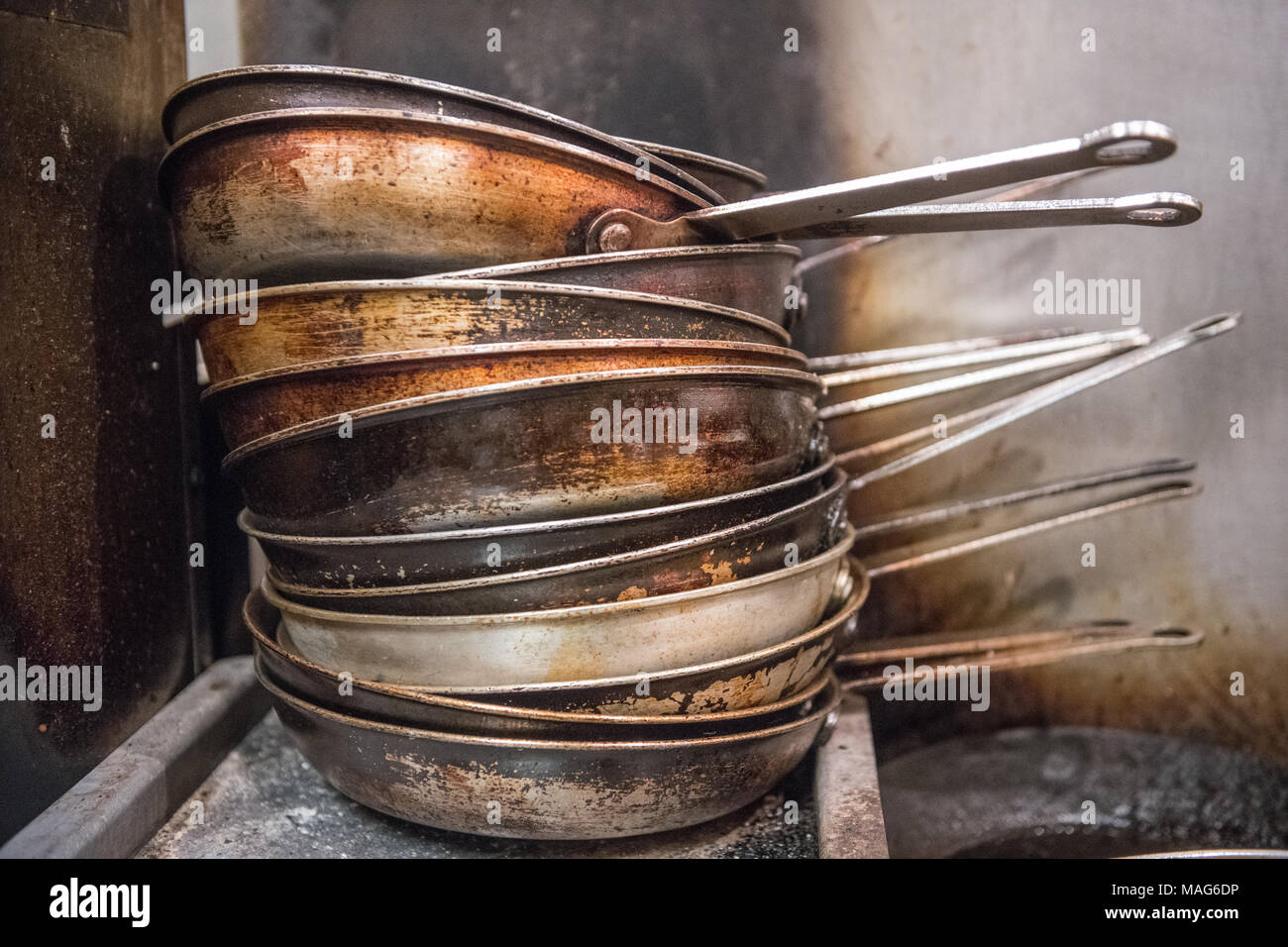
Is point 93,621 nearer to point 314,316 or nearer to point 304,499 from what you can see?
point 304,499

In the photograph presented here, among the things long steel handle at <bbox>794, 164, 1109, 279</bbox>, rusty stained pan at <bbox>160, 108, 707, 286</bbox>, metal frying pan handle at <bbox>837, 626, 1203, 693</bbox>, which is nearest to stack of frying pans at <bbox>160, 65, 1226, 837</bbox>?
rusty stained pan at <bbox>160, 108, 707, 286</bbox>

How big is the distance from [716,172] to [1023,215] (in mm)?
320

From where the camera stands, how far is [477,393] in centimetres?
72

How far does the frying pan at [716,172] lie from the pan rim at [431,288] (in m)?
0.16

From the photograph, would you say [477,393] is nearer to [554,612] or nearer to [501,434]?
[501,434]

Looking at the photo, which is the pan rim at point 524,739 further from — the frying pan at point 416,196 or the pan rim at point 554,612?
the frying pan at point 416,196

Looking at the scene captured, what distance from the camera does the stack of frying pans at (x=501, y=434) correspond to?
0.75 m

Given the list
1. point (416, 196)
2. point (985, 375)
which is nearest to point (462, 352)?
point (416, 196)

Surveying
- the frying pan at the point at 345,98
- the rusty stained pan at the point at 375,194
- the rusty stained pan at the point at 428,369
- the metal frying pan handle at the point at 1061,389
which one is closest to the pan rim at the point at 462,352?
the rusty stained pan at the point at 428,369

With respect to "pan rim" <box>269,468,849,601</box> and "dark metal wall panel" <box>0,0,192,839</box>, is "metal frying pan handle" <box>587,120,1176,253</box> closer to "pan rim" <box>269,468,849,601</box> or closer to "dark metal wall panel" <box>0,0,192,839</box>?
"pan rim" <box>269,468,849,601</box>

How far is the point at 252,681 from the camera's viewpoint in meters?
1.14

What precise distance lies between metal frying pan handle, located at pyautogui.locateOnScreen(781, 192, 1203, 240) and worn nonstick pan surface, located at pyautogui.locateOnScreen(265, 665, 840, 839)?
499mm

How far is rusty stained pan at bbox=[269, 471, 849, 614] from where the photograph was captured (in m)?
0.76
